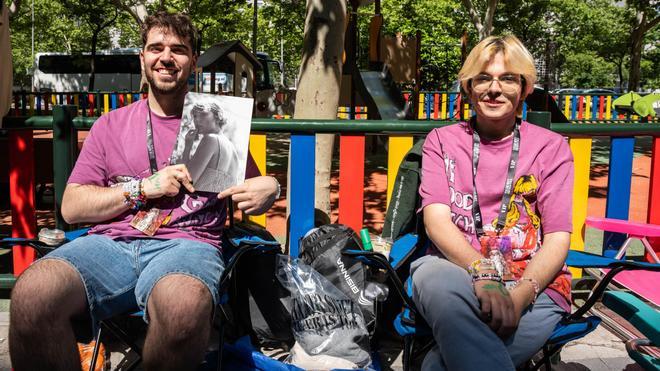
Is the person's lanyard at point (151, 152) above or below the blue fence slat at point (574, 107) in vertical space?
below

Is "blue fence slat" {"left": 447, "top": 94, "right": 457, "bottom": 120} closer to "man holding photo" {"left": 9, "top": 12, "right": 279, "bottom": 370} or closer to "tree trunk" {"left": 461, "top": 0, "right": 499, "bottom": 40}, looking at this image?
"tree trunk" {"left": 461, "top": 0, "right": 499, "bottom": 40}

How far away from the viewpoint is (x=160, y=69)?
2.88 meters

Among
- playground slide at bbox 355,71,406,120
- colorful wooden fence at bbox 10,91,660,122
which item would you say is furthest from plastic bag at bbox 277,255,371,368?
colorful wooden fence at bbox 10,91,660,122

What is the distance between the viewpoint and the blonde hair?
2707mm

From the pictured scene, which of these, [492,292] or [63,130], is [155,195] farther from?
[492,292]

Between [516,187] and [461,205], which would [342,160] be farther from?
[516,187]

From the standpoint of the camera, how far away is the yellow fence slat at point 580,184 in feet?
12.3

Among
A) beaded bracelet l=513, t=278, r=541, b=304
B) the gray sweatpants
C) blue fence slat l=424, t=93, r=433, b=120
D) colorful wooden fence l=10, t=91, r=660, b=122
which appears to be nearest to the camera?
the gray sweatpants

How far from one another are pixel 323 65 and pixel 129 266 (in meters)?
2.43

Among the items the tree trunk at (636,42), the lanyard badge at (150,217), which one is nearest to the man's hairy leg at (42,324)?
the lanyard badge at (150,217)

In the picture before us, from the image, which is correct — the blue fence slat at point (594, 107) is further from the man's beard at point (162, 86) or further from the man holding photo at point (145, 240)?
the man's beard at point (162, 86)

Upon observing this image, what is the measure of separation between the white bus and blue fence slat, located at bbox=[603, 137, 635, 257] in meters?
37.1

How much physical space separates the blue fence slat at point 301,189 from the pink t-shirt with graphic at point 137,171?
2.20ft

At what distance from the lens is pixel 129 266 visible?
270 cm
